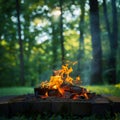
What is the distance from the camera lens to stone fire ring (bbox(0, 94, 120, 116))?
333 inches

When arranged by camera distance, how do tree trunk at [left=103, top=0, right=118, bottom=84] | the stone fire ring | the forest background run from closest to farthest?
the stone fire ring → tree trunk at [left=103, top=0, right=118, bottom=84] → the forest background

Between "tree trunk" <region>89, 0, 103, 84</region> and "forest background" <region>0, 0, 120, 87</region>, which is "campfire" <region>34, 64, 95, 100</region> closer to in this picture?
"tree trunk" <region>89, 0, 103, 84</region>

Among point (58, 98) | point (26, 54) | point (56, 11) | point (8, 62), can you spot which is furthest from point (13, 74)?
point (58, 98)

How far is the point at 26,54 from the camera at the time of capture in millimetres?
41500

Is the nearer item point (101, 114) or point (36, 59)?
point (101, 114)

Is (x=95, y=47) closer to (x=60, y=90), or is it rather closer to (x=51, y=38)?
(x=60, y=90)

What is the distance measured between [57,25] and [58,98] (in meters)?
27.9

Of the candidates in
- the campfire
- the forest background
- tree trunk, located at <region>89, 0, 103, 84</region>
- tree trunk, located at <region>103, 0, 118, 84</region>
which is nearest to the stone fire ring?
the campfire

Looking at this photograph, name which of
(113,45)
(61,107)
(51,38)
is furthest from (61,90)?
(51,38)

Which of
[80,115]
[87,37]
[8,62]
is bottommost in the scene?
[80,115]

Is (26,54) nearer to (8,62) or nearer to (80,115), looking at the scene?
(8,62)

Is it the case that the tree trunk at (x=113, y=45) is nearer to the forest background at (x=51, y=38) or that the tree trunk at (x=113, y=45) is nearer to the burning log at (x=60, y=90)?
the forest background at (x=51, y=38)

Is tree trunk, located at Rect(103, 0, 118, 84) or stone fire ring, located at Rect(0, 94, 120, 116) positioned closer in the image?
stone fire ring, located at Rect(0, 94, 120, 116)

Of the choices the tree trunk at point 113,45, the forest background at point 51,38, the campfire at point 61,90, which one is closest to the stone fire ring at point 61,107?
the campfire at point 61,90
